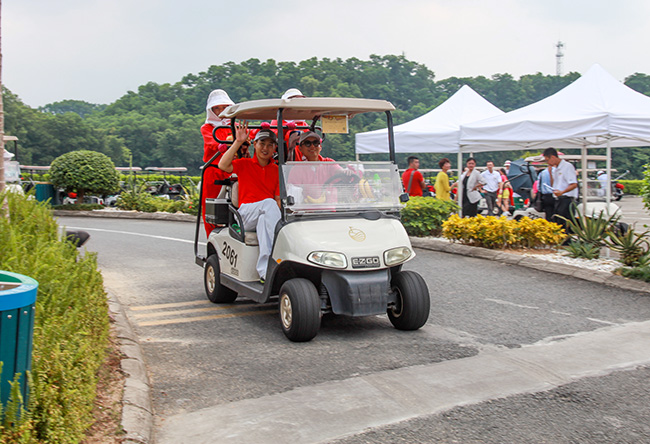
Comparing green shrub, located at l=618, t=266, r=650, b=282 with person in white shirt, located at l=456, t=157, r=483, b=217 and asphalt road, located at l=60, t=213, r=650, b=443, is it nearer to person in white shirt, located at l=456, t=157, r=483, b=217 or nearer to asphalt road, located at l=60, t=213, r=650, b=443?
asphalt road, located at l=60, t=213, r=650, b=443

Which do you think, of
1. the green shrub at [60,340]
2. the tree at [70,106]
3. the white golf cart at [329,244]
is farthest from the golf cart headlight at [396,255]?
the tree at [70,106]

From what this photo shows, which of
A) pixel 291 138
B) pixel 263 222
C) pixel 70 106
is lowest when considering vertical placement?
pixel 263 222

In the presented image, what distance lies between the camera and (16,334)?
2.79m

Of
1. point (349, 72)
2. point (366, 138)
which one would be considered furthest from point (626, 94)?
point (349, 72)

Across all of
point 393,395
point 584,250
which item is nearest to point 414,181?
point 584,250

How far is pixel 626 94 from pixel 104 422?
34.8 feet

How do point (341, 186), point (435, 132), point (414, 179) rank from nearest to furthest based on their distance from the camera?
point (341, 186), point (414, 179), point (435, 132)

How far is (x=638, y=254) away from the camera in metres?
8.58

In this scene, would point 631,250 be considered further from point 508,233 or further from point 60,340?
point 60,340

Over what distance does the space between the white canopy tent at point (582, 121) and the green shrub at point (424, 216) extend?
163 cm

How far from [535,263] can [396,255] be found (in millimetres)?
4425

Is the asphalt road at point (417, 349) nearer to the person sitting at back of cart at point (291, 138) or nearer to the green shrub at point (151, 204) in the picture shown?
the person sitting at back of cart at point (291, 138)

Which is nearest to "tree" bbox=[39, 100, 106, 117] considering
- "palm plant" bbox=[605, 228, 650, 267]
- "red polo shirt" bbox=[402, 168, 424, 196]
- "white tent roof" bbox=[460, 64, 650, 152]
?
"red polo shirt" bbox=[402, 168, 424, 196]

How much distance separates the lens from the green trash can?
2.72m
